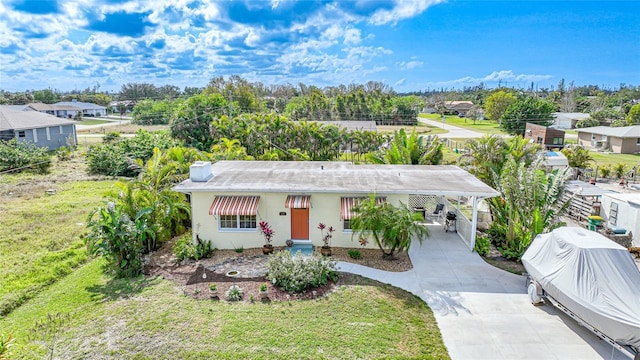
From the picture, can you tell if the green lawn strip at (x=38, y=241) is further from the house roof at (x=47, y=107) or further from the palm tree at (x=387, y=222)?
the house roof at (x=47, y=107)

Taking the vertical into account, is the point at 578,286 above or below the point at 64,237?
above

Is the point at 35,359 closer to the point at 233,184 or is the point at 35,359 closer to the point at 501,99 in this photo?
the point at 233,184

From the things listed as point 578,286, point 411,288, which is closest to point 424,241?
point 411,288

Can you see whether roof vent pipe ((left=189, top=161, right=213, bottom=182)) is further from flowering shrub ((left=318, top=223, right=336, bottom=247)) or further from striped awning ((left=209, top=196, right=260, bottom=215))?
flowering shrub ((left=318, top=223, right=336, bottom=247))

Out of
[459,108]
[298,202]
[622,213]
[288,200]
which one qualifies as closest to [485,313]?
[298,202]

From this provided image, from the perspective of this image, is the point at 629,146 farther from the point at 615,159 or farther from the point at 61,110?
the point at 61,110

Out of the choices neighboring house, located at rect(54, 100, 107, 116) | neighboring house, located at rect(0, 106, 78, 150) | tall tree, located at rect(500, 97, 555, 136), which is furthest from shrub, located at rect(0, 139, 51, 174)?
neighboring house, located at rect(54, 100, 107, 116)
